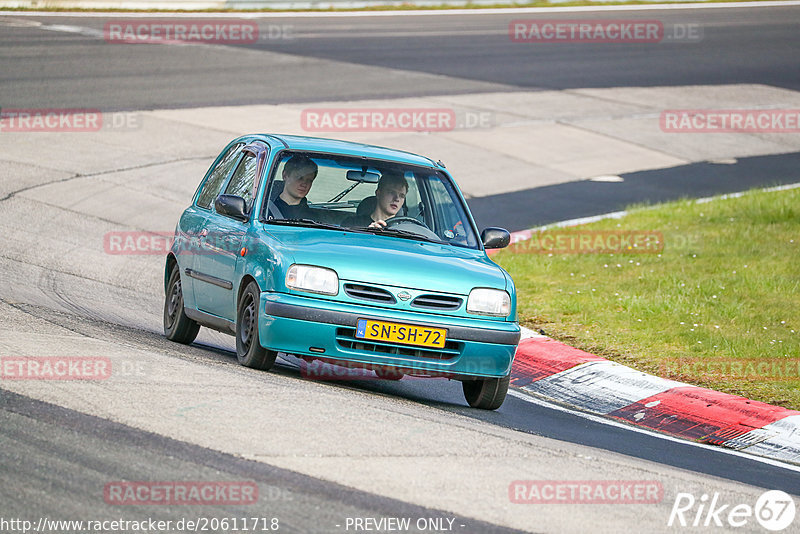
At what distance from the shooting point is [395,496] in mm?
5621

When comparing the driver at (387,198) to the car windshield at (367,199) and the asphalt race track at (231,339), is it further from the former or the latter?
the asphalt race track at (231,339)

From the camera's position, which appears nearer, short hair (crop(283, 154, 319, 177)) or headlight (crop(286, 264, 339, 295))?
headlight (crop(286, 264, 339, 295))

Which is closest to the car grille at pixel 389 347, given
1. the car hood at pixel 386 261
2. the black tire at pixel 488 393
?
the car hood at pixel 386 261

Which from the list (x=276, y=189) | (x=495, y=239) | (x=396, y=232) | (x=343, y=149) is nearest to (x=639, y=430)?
(x=495, y=239)

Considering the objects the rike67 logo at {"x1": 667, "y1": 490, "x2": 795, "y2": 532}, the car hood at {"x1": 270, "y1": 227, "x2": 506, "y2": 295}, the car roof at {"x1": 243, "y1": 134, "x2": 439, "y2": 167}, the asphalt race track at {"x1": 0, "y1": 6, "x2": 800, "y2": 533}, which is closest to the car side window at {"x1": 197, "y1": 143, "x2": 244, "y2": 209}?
the car roof at {"x1": 243, "y1": 134, "x2": 439, "y2": 167}

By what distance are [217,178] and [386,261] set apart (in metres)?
2.58

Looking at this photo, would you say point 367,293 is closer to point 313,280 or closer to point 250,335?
point 313,280

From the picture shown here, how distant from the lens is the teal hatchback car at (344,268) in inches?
304

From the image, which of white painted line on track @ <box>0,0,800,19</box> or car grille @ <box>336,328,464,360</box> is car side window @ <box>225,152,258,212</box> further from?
white painted line on track @ <box>0,0,800,19</box>

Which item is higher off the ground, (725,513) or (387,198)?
(387,198)

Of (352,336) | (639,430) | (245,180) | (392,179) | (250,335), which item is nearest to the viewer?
(352,336)

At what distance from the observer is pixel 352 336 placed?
303 inches

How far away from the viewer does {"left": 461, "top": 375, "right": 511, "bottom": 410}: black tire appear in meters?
8.27

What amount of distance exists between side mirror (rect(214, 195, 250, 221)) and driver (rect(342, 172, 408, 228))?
30.3 inches
